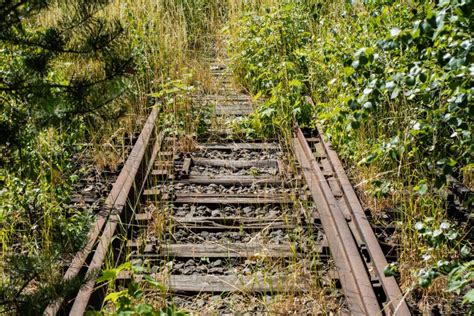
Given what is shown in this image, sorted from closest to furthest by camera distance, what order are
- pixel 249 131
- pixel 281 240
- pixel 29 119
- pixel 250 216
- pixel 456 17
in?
pixel 456 17 < pixel 29 119 < pixel 281 240 < pixel 250 216 < pixel 249 131

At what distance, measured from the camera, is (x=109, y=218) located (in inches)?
196

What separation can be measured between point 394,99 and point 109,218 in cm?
270

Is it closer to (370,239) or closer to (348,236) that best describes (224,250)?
(348,236)

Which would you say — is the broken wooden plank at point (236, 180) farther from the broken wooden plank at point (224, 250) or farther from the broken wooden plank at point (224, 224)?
the broken wooden plank at point (224, 250)

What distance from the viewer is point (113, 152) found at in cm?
656

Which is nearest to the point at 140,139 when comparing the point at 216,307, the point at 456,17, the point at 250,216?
the point at 250,216

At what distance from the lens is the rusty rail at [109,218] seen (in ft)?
12.7

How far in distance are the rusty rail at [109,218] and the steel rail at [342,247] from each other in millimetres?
1357

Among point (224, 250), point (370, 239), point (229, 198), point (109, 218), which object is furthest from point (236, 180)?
point (370, 239)

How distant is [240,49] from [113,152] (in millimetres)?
3341

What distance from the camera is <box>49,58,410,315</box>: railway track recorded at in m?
4.20

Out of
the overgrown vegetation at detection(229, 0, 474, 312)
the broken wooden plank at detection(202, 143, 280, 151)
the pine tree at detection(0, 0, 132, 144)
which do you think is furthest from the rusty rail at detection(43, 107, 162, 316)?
the overgrown vegetation at detection(229, 0, 474, 312)

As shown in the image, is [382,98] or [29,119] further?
[382,98]

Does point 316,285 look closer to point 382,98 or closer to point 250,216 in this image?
point 250,216
